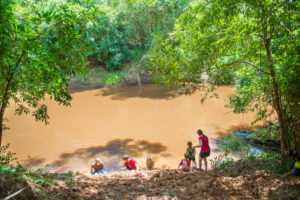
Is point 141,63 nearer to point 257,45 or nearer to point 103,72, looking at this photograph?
point 103,72

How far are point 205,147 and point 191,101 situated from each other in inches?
382

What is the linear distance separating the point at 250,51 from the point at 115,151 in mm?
6271

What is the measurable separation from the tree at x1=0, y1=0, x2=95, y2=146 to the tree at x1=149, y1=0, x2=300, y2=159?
193 cm

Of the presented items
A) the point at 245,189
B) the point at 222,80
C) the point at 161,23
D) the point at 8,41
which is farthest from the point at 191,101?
the point at 8,41

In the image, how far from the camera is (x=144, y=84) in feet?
70.7

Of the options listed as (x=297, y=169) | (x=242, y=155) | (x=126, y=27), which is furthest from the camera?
(x=126, y=27)

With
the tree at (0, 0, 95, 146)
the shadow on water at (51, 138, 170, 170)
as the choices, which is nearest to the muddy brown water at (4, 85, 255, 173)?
the shadow on water at (51, 138, 170, 170)

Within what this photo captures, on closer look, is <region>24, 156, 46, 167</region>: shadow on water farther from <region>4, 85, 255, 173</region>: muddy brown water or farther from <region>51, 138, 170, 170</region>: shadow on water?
<region>51, 138, 170, 170</region>: shadow on water

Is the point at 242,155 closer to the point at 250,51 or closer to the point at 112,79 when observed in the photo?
the point at 250,51

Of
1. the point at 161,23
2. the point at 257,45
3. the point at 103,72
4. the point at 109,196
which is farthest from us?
the point at 103,72

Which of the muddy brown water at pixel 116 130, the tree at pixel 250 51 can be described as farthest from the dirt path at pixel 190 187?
the muddy brown water at pixel 116 130

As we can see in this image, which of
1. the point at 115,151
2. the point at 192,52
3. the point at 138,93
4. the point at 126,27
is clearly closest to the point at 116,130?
the point at 115,151

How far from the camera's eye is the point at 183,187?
4098 millimetres

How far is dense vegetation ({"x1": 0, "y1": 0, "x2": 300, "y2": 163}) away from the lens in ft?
10.00
